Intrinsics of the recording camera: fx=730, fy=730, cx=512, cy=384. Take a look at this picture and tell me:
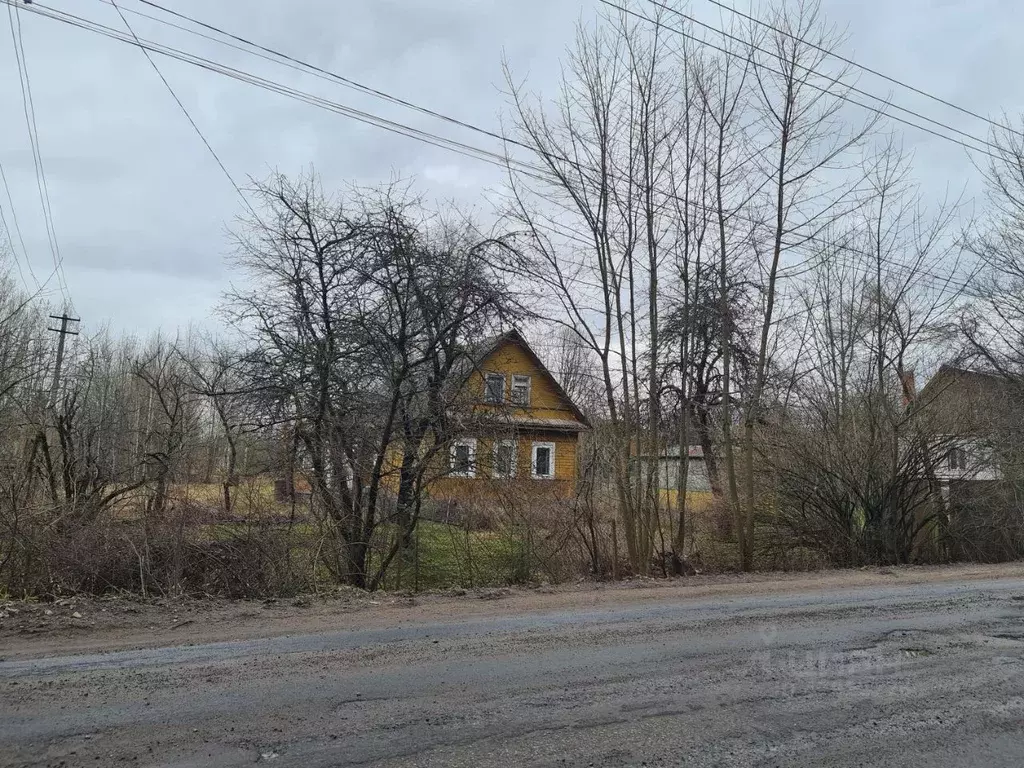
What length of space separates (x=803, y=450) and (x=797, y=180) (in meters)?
5.63

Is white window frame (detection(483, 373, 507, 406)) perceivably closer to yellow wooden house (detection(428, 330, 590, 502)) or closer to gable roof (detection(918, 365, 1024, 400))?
yellow wooden house (detection(428, 330, 590, 502))

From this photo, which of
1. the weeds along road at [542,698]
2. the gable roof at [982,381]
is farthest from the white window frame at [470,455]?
the gable roof at [982,381]

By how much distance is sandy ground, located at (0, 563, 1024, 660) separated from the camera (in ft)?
22.7

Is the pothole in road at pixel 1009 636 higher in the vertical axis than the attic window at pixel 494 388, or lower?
lower

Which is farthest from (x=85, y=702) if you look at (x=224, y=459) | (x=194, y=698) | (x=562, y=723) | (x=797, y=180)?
(x=797, y=180)

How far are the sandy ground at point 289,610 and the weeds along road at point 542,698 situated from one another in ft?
2.03

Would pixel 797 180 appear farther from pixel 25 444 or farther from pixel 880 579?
pixel 25 444

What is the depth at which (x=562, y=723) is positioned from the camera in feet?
14.8

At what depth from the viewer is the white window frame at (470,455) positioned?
43.7 ft

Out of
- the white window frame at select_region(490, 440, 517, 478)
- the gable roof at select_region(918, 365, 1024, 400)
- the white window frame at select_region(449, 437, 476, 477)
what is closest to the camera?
the white window frame at select_region(490, 440, 517, 478)

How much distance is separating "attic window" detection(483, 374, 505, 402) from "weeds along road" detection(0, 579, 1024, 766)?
7274mm

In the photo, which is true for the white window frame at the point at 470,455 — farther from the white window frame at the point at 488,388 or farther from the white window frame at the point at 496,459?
the white window frame at the point at 488,388

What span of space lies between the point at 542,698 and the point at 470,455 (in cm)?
864

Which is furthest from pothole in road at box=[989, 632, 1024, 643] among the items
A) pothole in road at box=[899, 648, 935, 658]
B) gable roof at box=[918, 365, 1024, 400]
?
gable roof at box=[918, 365, 1024, 400]
